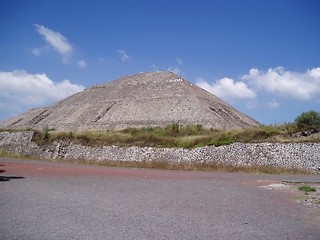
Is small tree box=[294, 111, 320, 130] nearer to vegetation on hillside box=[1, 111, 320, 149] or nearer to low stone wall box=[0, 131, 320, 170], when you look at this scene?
vegetation on hillside box=[1, 111, 320, 149]

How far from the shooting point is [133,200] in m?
11.8

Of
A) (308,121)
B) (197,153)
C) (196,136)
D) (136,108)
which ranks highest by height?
(136,108)

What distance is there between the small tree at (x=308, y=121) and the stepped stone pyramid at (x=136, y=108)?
1609 centimetres

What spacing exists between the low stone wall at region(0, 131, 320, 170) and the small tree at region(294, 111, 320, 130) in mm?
5305

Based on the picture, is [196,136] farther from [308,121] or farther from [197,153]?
[308,121]

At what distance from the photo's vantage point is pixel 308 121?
33.6 meters

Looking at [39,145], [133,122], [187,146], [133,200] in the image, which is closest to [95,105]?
[133,122]

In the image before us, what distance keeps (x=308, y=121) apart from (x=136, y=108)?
3407 centimetres

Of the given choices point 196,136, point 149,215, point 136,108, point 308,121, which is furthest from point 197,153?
point 136,108

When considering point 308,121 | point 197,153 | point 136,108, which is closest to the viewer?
point 197,153

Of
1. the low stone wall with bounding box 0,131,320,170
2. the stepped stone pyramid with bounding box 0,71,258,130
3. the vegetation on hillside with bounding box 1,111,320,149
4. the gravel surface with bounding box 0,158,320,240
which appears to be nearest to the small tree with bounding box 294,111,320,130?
the vegetation on hillside with bounding box 1,111,320,149

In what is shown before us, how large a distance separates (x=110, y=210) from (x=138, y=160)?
25.1 metres

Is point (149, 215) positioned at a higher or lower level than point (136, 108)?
lower

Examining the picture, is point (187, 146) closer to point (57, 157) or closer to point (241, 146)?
point (241, 146)
